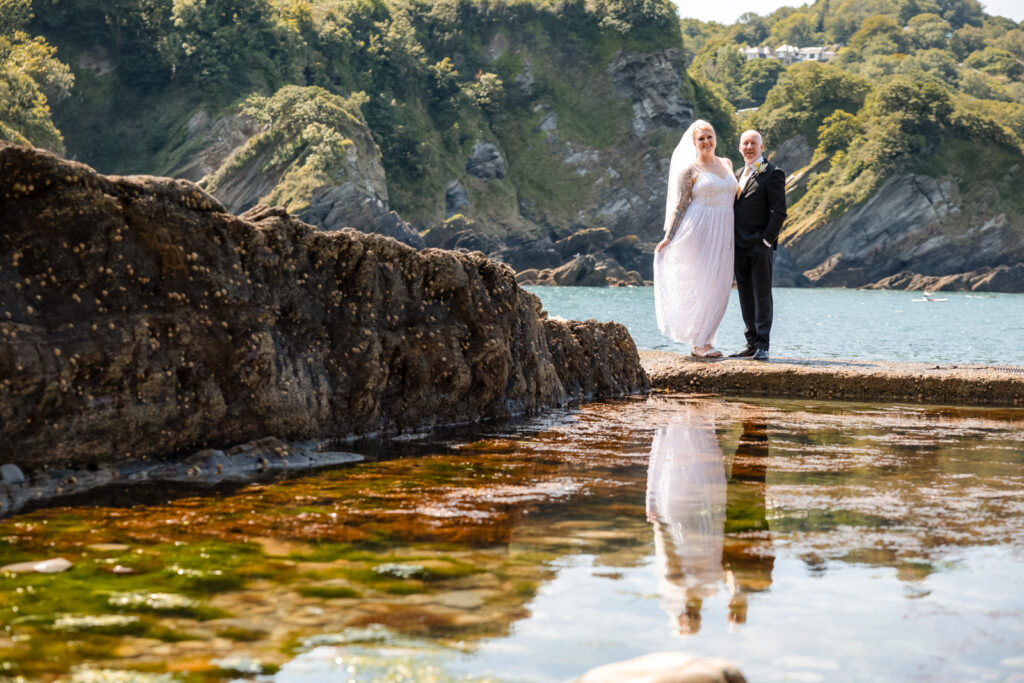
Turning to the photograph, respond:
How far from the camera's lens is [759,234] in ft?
31.4

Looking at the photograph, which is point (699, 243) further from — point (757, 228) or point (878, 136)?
point (878, 136)

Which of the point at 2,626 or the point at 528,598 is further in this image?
the point at 528,598

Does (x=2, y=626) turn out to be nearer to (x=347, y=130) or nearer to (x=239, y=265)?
(x=239, y=265)

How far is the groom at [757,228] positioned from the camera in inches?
374

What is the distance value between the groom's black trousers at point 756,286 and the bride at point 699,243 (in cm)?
25

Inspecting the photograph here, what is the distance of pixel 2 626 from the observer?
2281mm

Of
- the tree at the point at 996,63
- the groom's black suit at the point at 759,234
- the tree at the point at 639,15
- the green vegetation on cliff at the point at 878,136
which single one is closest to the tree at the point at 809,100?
the green vegetation on cliff at the point at 878,136

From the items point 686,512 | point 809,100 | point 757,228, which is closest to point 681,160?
point 757,228

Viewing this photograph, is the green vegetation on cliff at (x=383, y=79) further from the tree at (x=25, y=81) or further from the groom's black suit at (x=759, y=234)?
the groom's black suit at (x=759, y=234)

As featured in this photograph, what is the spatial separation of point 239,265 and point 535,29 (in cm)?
11601

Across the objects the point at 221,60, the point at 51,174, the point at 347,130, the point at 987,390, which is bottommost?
the point at 987,390

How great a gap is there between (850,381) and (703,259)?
1924mm

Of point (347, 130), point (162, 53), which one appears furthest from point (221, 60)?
point (347, 130)

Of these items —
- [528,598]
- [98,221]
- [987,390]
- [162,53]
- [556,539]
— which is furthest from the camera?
[162,53]
